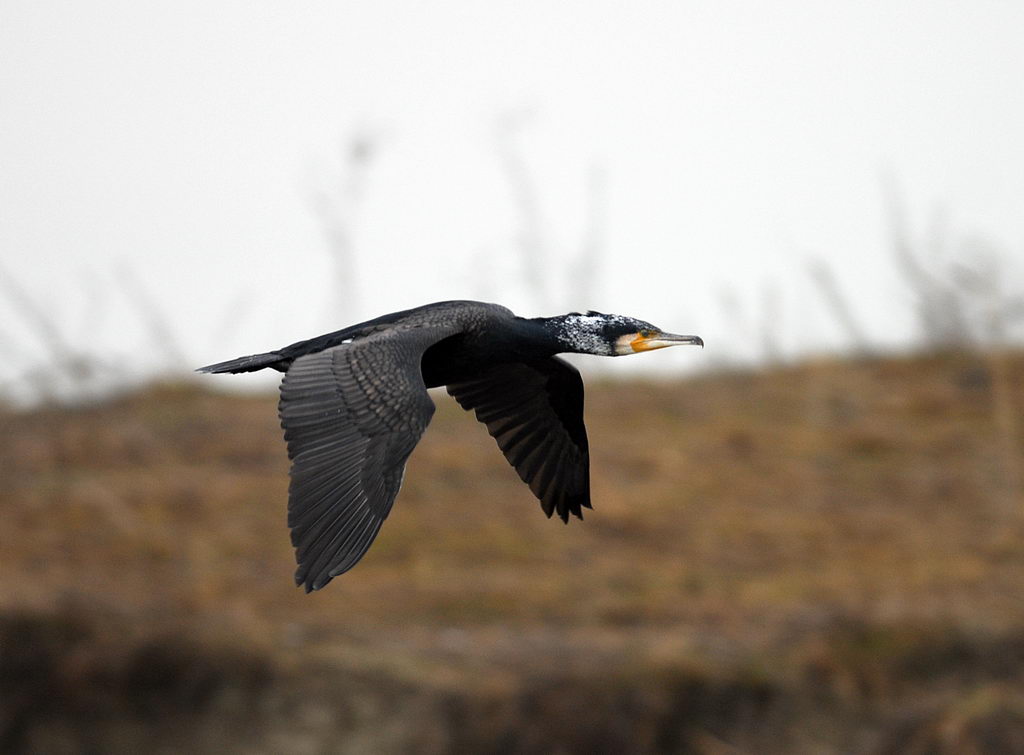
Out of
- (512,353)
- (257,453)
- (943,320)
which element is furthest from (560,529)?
(512,353)

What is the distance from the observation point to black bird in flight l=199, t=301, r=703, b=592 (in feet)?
17.3

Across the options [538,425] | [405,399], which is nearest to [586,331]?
[538,425]

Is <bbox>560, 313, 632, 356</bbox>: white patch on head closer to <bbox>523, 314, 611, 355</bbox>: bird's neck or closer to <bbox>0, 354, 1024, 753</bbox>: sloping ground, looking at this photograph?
<bbox>523, 314, 611, 355</bbox>: bird's neck

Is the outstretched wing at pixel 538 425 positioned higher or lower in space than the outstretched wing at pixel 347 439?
lower

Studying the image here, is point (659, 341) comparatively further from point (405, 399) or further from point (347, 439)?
point (347, 439)

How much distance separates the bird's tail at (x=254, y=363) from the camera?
19.6 ft

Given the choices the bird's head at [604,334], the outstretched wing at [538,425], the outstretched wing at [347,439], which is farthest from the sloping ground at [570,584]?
the outstretched wing at [347,439]

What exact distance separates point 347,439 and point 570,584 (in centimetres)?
1022

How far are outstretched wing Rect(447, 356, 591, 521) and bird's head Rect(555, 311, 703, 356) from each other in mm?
656

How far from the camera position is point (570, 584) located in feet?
50.7

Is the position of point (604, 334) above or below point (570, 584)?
above

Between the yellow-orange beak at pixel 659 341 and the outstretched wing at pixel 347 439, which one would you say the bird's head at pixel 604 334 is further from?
the outstretched wing at pixel 347 439

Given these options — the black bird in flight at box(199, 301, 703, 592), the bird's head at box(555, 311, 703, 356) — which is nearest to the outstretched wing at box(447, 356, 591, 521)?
the black bird in flight at box(199, 301, 703, 592)

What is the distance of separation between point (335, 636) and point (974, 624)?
528 centimetres
